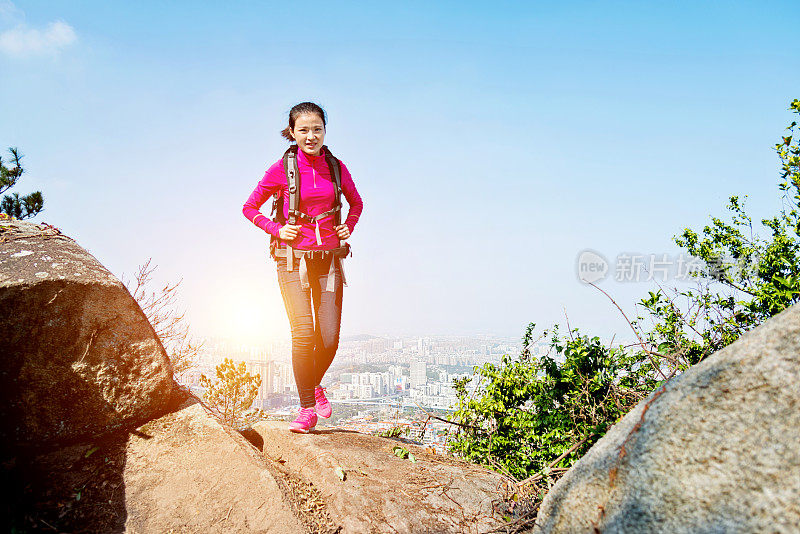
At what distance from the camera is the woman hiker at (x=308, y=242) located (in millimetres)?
4727

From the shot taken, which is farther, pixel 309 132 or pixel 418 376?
pixel 418 376

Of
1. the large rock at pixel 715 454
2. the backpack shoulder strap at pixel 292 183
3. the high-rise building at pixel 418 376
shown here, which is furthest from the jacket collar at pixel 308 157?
the high-rise building at pixel 418 376

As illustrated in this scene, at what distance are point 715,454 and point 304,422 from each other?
12.1 feet

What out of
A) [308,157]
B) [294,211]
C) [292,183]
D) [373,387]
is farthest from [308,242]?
[373,387]

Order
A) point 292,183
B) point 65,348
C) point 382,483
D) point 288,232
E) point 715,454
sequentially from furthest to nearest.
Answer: point 292,183
point 288,232
point 382,483
point 65,348
point 715,454

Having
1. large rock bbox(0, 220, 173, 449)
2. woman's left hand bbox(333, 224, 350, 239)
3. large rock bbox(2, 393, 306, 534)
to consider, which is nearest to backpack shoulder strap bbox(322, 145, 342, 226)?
woman's left hand bbox(333, 224, 350, 239)

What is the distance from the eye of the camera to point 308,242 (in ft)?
15.6

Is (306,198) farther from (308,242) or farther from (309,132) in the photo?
(309,132)

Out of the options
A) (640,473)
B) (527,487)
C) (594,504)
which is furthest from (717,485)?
(527,487)

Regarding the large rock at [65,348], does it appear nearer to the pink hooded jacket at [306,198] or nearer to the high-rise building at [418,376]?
the pink hooded jacket at [306,198]

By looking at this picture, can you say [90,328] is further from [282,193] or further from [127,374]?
[282,193]

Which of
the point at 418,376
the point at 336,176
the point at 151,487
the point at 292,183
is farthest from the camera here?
the point at 418,376

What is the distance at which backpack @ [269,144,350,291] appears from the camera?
4699 millimetres

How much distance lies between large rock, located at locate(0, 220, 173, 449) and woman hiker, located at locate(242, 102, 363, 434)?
1.28 meters
